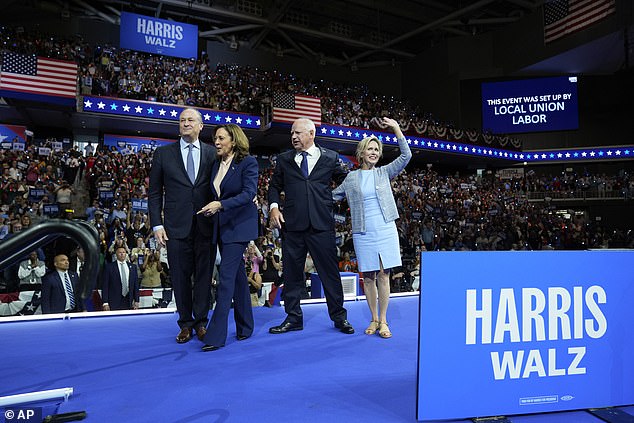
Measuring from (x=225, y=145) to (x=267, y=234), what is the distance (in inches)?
231

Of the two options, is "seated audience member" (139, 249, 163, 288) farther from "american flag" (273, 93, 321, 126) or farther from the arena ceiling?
the arena ceiling

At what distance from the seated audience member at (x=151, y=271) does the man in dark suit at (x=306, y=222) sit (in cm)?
378

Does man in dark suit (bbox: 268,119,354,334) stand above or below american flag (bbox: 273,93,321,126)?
below

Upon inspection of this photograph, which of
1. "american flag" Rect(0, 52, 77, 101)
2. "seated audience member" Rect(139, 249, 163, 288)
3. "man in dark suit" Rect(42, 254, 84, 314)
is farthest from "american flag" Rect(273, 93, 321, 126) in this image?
"man in dark suit" Rect(42, 254, 84, 314)

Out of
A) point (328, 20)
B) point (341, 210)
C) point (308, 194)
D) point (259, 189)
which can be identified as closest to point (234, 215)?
point (308, 194)

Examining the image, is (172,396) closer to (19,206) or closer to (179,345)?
(179,345)

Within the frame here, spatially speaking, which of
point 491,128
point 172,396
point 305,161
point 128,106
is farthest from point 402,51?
point 172,396

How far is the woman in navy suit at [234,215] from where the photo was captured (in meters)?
2.67

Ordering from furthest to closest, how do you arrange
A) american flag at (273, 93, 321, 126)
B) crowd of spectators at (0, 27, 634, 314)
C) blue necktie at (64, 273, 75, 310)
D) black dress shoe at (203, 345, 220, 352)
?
american flag at (273, 93, 321, 126) < crowd of spectators at (0, 27, 634, 314) < blue necktie at (64, 273, 75, 310) < black dress shoe at (203, 345, 220, 352)

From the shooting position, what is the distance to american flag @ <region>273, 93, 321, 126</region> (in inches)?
567

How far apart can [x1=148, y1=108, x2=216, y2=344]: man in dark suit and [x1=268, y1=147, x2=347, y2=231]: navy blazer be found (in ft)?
1.88

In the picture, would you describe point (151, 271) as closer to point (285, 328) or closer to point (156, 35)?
point (285, 328)

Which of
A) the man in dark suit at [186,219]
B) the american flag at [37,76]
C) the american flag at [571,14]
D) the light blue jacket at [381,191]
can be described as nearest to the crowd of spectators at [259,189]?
the american flag at [37,76]

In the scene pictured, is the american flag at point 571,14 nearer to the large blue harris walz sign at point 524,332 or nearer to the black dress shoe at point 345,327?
the black dress shoe at point 345,327
